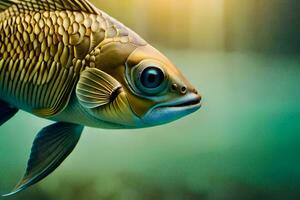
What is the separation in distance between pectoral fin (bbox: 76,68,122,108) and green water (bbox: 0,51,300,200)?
0.92 metres

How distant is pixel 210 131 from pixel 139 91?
99 cm

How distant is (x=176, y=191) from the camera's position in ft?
6.44

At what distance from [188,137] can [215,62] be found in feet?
1.00

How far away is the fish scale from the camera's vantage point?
102 cm

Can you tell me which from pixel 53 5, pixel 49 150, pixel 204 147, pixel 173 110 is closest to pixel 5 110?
pixel 49 150

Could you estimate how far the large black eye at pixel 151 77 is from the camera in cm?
100

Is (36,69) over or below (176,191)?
over

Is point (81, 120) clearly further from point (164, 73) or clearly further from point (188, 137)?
point (188, 137)

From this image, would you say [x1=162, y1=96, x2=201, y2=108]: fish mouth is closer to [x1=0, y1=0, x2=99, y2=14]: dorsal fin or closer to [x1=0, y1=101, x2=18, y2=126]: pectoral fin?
[x1=0, y1=0, x2=99, y2=14]: dorsal fin

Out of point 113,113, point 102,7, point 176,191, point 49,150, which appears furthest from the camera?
point 176,191

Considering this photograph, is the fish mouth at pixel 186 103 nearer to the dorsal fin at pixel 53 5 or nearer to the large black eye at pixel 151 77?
the large black eye at pixel 151 77

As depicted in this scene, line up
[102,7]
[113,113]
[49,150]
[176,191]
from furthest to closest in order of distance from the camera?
[176,191] < [102,7] < [49,150] < [113,113]

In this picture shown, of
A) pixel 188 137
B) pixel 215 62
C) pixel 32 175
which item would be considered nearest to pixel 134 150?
pixel 188 137

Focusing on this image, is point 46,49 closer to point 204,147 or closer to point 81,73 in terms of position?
point 81,73
